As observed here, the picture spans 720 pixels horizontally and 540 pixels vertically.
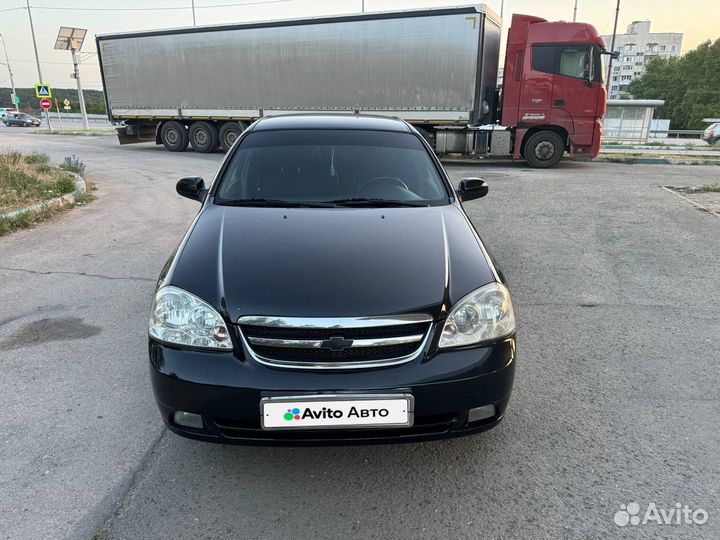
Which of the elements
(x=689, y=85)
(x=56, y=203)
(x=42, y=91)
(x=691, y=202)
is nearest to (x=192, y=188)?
(x=56, y=203)

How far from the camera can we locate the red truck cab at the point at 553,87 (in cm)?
1264

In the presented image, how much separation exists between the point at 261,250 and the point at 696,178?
41.8 ft

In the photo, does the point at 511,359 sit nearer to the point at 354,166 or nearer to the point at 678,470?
the point at 678,470

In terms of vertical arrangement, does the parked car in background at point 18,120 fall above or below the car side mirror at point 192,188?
below

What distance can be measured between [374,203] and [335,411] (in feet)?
4.96

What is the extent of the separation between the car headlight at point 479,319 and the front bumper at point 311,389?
0.19ft

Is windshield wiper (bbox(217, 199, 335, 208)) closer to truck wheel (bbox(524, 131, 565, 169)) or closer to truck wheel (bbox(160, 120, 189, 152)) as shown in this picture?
truck wheel (bbox(524, 131, 565, 169))

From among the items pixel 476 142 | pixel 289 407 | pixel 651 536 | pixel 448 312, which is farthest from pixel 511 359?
pixel 476 142

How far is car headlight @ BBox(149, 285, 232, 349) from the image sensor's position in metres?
2.17

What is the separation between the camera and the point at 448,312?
223 centimetres

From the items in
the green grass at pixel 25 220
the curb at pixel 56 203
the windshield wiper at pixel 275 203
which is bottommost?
the green grass at pixel 25 220

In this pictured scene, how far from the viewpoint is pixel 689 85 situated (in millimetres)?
74000

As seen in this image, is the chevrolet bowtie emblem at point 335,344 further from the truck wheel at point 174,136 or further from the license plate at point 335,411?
the truck wheel at point 174,136

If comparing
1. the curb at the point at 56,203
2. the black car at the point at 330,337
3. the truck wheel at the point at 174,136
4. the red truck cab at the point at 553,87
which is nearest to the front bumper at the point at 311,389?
the black car at the point at 330,337
